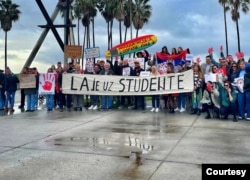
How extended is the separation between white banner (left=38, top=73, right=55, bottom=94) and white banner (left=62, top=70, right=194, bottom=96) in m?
0.44

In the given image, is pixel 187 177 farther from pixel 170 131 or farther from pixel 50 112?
pixel 50 112

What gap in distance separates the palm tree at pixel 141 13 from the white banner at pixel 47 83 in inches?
1233

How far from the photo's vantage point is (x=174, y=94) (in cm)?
1212

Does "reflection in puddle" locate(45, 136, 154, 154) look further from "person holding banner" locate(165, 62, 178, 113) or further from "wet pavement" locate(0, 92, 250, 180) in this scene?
"person holding banner" locate(165, 62, 178, 113)

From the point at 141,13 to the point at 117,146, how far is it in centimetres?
3866

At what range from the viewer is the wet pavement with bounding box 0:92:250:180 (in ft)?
16.8

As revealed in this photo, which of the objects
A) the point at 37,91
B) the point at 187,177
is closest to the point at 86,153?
the point at 187,177

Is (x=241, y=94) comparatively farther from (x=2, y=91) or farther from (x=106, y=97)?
(x=2, y=91)

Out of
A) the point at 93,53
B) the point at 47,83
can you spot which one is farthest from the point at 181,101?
the point at 47,83

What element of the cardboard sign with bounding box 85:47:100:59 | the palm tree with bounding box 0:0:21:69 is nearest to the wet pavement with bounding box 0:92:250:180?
the cardboard sign with bounding box 85:47:100:59

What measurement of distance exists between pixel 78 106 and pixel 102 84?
1.26 meters

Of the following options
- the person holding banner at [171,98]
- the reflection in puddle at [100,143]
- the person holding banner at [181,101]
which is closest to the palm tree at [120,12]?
the person holding banner at [171,98]

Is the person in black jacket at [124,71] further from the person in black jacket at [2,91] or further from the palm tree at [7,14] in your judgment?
the palm tree at [7,14]

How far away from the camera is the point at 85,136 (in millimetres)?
7777
